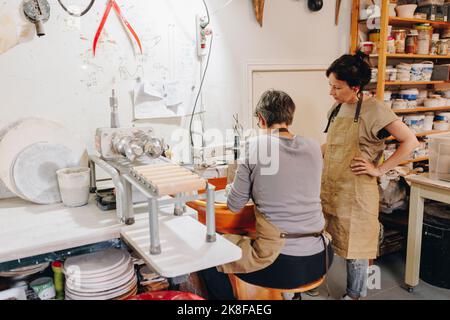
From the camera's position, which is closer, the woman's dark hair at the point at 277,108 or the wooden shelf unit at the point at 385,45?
the woman's dark hair at the point at 277,108

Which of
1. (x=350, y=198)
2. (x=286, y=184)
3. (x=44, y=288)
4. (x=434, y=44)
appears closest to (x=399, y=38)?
(x=434, y=44)

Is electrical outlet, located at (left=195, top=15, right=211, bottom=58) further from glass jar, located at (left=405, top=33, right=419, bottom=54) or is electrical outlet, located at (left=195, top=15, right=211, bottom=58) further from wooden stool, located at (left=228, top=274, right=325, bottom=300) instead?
glass jar, located at (left=405, top=33, right=419, bottom=54)

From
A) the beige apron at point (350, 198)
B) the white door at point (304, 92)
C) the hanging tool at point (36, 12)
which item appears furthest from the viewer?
the white door at point (304, 92)

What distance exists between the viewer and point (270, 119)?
1.87m

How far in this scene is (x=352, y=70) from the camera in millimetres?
2158

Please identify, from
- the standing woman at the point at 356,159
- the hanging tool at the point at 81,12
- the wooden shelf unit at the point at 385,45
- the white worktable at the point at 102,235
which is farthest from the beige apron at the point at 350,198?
the hanging tool at the point at 81,12

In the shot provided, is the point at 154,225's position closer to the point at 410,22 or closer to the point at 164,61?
the point at 164,61

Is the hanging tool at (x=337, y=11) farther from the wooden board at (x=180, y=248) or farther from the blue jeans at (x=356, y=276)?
the wooden board at (x=180, y=248)

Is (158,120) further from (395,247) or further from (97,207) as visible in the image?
(395,247)

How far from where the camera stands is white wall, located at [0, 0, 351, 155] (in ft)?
6.57

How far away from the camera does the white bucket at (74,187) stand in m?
1.77

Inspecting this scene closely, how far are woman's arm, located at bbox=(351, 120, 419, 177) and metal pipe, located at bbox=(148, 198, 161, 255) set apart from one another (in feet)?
4.40

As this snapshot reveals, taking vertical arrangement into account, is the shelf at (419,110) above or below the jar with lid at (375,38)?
below

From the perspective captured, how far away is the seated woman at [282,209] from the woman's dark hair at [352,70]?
24.5 inches
